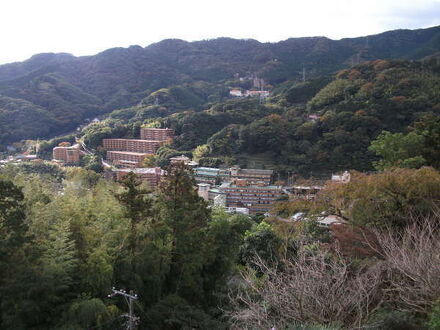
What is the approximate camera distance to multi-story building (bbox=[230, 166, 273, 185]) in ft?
66.0

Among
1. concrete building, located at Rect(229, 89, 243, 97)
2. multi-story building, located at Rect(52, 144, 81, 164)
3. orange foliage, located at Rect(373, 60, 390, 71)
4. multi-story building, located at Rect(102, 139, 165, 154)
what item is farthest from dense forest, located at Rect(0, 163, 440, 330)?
concrete building, located at Rect(229, 89, 243, 97)

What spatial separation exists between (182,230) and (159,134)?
24645 millimetres

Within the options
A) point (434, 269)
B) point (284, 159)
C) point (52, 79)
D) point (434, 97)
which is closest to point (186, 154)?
point (284, 159)

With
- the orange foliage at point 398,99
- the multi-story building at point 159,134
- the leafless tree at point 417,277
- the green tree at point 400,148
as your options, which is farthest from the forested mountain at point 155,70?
the leafless tree at point 417,277

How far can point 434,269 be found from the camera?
A: 3.92 m

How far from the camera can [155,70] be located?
59781 mm

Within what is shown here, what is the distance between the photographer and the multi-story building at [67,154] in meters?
27.2

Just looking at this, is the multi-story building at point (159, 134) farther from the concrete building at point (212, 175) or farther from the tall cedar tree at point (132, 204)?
the tall cedar tree at point (132, 204)

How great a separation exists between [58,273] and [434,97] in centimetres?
2481

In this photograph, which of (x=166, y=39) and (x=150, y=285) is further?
(x=166, y=39)

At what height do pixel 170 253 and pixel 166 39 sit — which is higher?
pixel 166 39

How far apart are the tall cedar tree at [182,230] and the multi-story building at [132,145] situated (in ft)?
75.5

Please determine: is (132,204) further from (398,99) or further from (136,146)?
(136,146)

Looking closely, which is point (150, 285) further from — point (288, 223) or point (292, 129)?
point (292, 129)
